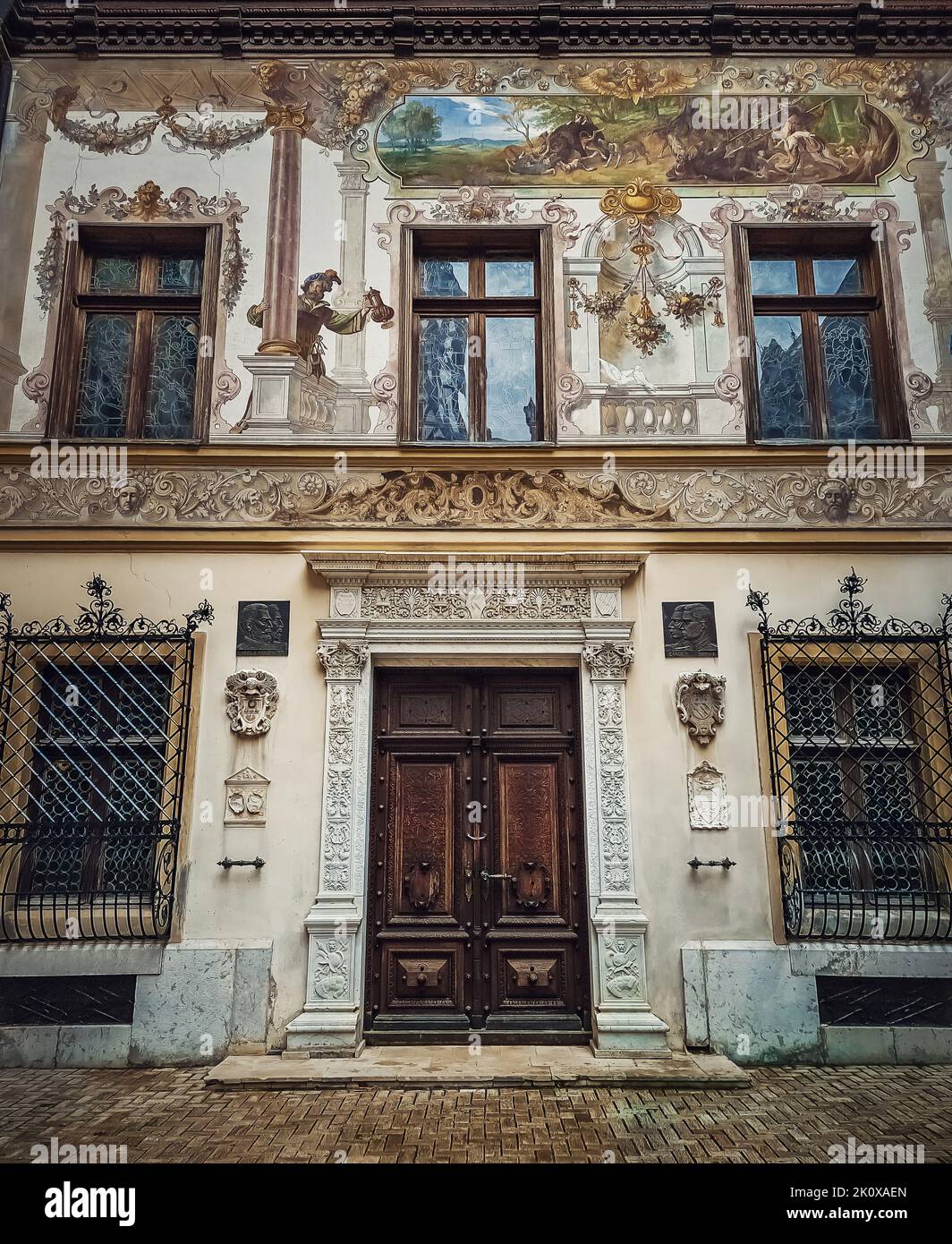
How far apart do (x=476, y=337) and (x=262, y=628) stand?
3143mm

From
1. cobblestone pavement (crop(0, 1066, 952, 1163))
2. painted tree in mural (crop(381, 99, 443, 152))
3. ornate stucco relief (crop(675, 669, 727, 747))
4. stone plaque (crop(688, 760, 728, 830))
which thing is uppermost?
painted tree in mural (crop(381, 99, 443, 152))

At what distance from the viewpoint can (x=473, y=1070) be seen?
5.68m

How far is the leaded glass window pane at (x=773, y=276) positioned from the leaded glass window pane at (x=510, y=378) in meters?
2.00

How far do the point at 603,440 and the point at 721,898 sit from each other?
3.62 meters

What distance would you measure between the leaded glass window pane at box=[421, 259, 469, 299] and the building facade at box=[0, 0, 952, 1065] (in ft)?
0.18

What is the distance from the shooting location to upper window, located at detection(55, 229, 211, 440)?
7.41 metres

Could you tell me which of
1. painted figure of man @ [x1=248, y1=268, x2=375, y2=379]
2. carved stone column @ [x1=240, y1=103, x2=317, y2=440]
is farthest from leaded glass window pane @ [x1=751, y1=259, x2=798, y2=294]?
carved stone column @ [x1=240, y1=103, x2=317, y2=440]

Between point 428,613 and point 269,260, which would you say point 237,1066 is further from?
point 269,260

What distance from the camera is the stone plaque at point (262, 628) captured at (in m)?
6.71

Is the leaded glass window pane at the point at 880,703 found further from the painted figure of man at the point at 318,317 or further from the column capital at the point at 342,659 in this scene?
the painted figure of man at the point at 318,317

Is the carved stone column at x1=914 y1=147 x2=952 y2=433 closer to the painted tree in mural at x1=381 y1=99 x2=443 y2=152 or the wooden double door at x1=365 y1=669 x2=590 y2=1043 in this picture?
the wooden double door at x1=365 y1=669 x2=590 y2=1043

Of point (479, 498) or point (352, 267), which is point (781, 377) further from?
point (352, 267)


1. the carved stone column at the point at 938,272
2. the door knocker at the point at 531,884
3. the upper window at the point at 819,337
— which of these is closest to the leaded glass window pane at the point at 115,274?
the upper window at the point at 819,337

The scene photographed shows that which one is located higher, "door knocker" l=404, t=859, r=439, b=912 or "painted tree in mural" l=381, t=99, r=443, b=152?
"painted tree in mural" l=381, t=99, r=443, b=152
